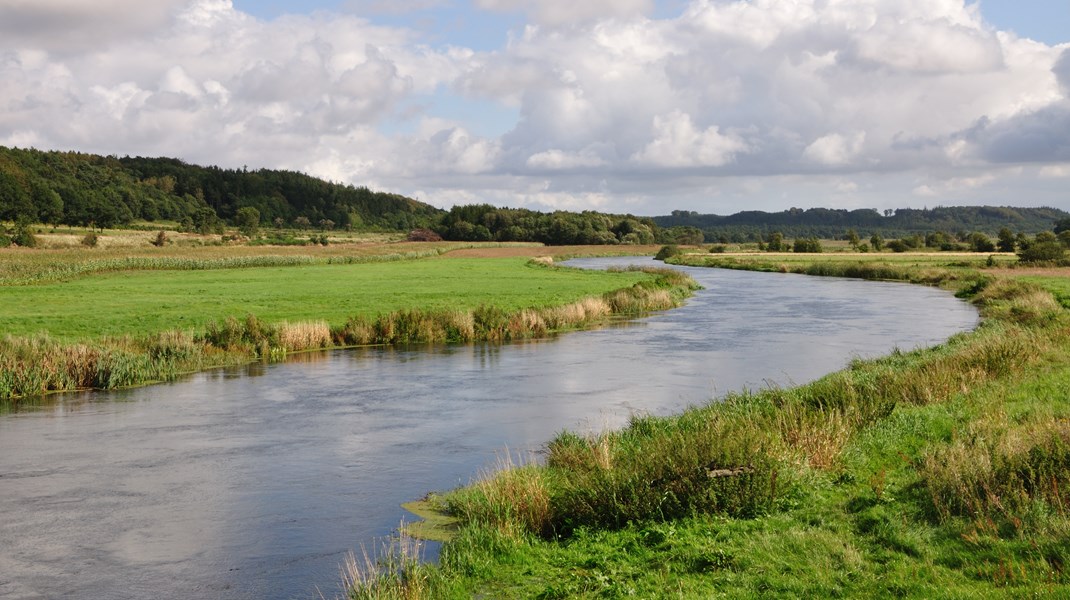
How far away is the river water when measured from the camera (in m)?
12.4

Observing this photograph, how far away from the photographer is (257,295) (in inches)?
2060

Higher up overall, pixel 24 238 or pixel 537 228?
pixel 537 228

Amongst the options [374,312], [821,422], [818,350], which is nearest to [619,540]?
[821,422]

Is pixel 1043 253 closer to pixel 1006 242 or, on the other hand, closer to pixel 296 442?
pixel 1006 242

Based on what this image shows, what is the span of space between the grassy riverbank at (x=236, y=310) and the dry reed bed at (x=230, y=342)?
0.05 meters

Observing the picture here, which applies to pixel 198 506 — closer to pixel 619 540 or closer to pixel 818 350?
pixel 619 540

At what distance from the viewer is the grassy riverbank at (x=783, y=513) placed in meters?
9.44

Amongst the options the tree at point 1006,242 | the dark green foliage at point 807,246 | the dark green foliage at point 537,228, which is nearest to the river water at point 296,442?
the tree at point 1006,242

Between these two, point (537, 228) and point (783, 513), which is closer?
point (783, 513)

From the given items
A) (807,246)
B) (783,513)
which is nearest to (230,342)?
(783,513)

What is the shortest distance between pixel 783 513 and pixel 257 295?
45060 millimetres

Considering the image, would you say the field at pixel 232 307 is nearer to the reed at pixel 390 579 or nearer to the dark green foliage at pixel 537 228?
the reed at pixel 390 579

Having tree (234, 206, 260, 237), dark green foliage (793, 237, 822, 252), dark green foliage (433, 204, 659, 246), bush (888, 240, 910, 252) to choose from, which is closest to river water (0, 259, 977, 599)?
bush (888, 240, 910, 252)

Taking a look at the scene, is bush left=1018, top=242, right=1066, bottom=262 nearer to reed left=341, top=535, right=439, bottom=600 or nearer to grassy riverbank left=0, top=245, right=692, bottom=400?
grassy riverbank left=0, top=245, right=692, bottom=400
